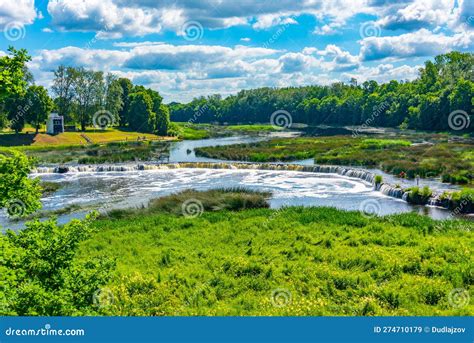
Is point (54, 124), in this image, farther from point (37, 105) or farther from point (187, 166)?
point (187, 166)

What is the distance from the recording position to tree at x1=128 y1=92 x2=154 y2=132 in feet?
440

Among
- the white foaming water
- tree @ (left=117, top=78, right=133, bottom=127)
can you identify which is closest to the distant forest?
tree @ (left=117, top=78, right=133, bottom=127)

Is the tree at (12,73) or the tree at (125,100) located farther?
the tree at (125,100)

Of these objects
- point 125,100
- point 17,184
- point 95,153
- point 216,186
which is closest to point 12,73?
point 17,184

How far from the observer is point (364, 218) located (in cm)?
2889

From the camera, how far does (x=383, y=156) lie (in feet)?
218

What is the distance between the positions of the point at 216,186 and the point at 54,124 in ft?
233

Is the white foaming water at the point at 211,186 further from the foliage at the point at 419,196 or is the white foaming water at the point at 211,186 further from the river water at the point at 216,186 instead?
the foliage at the point at 419,196

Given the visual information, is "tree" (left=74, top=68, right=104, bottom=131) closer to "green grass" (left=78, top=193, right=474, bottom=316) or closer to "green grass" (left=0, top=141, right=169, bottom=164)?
"green grass" (left=0, top=141, right=169, bottom=164)

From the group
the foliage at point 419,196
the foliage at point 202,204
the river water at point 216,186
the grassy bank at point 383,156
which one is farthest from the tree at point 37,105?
the foliage at point 419,196

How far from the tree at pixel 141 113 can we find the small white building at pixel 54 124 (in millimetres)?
30223

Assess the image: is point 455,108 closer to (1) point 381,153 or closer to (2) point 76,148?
(1) point 381,153

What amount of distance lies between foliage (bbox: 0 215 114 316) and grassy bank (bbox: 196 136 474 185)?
145 ft

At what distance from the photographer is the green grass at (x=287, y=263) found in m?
16.1
